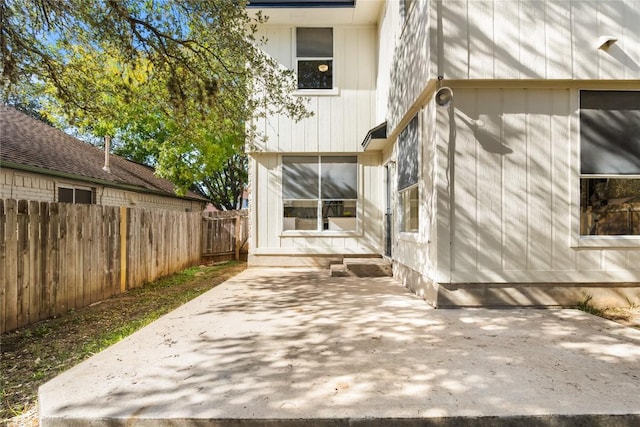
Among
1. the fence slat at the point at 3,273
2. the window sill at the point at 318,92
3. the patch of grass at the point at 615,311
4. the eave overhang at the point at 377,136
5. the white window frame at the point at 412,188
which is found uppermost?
the window sill at the point at 318,92

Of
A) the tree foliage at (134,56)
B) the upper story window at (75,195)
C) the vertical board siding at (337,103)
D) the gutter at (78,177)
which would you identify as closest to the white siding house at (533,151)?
the tree foliage at (134,56)

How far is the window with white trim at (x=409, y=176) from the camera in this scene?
5227 millimetres

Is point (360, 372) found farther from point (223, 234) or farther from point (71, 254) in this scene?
point (223, 234)

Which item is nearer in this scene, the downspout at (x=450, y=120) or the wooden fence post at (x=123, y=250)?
the downspout at (x=450, y=120)

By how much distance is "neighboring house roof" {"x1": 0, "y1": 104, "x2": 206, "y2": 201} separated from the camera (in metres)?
7.91

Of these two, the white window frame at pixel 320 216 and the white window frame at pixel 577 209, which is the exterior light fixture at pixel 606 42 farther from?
the white window frame at pixel 320 216

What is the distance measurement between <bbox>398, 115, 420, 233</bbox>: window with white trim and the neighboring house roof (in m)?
7.92

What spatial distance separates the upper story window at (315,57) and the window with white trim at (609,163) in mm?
5343

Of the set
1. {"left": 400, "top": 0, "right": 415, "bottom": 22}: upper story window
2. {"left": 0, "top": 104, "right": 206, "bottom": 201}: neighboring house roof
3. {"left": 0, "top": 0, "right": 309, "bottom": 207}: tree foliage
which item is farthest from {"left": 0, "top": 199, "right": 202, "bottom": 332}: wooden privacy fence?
{"left": 400, "top": 0, "right": 415, "bottom": 22}: upper story window

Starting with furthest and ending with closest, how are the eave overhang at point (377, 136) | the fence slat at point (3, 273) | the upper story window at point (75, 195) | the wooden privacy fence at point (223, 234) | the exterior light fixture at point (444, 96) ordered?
the wooden privacy fence at point (223, 234) < the upper story window at point (75, 195) < the eave overhang at point (377, 136) < the exterior light fixture at point (444, 96) < the fence slat at point (3, 273)

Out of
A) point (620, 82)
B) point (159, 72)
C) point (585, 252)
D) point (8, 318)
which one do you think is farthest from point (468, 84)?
point (8, 318)

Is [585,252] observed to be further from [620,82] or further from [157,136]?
[157,136]

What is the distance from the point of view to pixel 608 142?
4273 millimetres

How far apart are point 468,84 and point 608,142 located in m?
1.87
